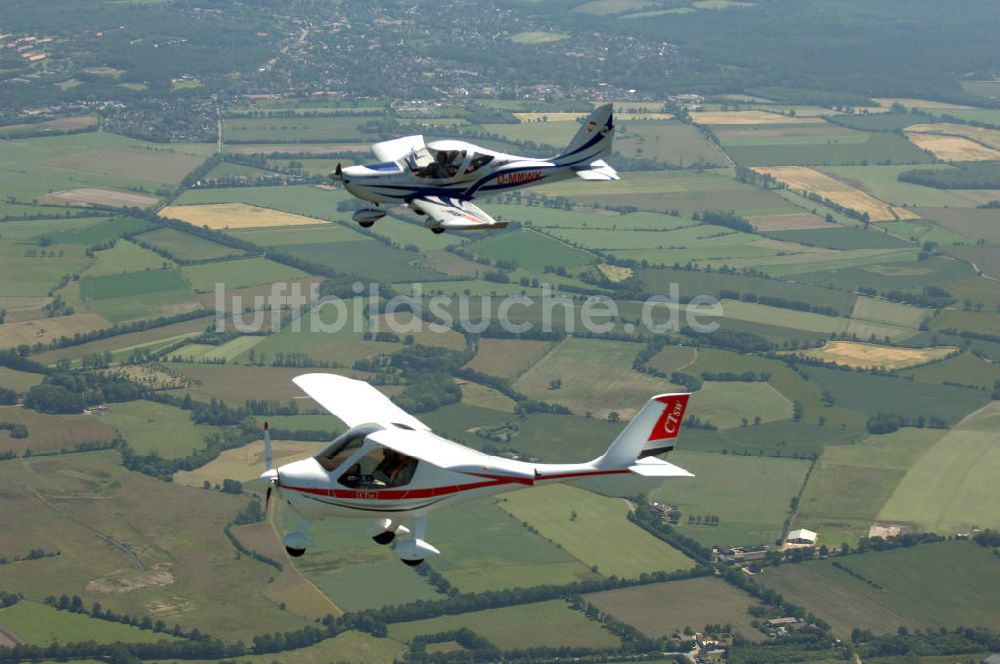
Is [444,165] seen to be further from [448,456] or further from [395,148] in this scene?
[448,456]

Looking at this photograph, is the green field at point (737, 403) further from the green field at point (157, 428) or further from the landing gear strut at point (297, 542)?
the landing gear strut at point (297, 542)

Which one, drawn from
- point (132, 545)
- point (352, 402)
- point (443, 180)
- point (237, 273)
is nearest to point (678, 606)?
point (132, 545)

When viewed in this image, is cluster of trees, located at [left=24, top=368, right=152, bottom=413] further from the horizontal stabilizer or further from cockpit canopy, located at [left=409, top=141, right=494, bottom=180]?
the horizontal stabilizer

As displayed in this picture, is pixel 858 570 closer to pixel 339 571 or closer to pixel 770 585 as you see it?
pixel 770 585

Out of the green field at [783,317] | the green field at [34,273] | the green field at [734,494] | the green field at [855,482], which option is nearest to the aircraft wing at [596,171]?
the green field at [734,494]

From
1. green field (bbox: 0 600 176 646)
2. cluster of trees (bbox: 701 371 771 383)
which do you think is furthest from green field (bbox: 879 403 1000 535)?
green field (bbox: 0 600 176 646)

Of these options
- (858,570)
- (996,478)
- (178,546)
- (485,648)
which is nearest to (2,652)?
(178,546)
